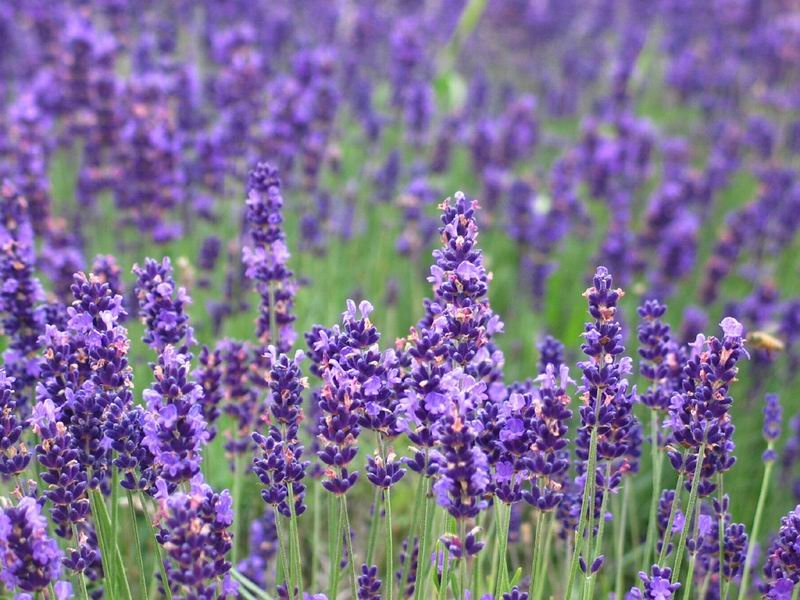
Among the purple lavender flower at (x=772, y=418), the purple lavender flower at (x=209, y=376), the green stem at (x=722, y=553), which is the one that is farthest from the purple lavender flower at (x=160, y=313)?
the purple lavender flower at (x=772, y=418)

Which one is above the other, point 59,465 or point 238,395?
point 238,395

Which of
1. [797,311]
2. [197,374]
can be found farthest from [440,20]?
[197,374]

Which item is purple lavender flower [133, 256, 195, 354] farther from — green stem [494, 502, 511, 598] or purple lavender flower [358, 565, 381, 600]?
green stem [494, 502, 511, 598]

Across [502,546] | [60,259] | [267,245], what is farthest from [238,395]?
[60,259]

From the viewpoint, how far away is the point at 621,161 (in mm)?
6473

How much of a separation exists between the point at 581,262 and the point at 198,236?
7.88 feet

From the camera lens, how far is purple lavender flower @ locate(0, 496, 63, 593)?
1775 mm

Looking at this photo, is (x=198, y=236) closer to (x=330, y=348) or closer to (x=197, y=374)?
(x=197, y=374)

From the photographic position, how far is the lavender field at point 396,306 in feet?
6.93

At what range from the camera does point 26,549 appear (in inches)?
70.4

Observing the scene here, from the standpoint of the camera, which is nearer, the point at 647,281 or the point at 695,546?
the point at 695,546

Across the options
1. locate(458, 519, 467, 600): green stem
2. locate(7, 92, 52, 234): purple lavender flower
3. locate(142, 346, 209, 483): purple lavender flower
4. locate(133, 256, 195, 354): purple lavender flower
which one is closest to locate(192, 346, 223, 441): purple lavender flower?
locate(133, 256, 195, 354): purple lavender flower

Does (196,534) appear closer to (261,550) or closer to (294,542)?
(294,542)

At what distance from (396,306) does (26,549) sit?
3606 millimetres
